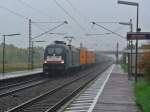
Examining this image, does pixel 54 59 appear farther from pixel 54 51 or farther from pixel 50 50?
pixel 50 50

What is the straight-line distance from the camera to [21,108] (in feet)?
66.7

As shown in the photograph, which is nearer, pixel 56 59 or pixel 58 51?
pixel 56 59

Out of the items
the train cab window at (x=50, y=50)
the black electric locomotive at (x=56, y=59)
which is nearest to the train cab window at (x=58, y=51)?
the black electric locomotive at (x=56, y=59)

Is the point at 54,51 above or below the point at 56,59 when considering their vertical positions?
above

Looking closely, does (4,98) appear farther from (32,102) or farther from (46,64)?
(46,64)

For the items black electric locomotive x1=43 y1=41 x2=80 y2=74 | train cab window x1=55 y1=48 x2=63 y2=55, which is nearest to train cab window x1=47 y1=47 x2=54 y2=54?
black electric locomotive x1=43 y1=41 x2=80 y2=74

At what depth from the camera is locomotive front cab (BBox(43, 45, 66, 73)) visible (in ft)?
158

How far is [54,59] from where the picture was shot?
48.8 metres

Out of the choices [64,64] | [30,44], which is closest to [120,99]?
[64,64]

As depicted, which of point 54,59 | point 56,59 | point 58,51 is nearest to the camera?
point 54,59

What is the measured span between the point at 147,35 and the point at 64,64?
706 inches

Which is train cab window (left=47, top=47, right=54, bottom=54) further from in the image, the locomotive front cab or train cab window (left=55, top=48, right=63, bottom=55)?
train cab window (left=55, top=48, right=63, bottom=55)

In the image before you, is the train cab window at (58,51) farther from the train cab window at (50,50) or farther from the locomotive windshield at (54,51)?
the train cab window at (50,50)

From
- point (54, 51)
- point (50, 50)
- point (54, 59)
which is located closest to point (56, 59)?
point (54, 59)
